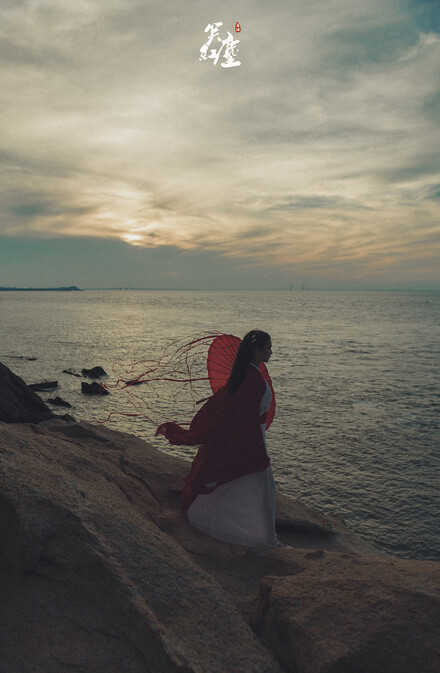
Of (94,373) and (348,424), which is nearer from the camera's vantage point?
(348,424)

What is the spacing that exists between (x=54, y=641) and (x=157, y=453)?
4.87 m

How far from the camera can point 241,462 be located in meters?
4.57

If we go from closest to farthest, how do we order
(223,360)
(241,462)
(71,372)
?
1. (241,462)
2. (223,360)
3. (71,372)

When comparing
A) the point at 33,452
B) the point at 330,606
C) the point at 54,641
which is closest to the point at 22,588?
the point at 54,641

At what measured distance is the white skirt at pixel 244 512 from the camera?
4551mm

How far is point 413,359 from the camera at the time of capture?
23250 mm

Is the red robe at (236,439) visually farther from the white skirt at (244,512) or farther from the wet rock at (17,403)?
the wet rock at (17,403)

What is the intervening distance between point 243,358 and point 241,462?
1125mm

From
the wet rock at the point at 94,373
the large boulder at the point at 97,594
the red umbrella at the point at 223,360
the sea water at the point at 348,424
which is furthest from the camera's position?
the wet rock at the point at 94,373

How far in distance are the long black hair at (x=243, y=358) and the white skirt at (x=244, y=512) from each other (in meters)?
0.99

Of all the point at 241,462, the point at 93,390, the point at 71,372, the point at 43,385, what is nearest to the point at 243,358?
the point at 241,462

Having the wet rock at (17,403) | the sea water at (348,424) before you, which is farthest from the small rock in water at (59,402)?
the wet rock at (17,403)

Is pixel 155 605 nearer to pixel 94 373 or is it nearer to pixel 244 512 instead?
pixel 244 512

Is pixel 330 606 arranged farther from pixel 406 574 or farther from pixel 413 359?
pixel 413 359
